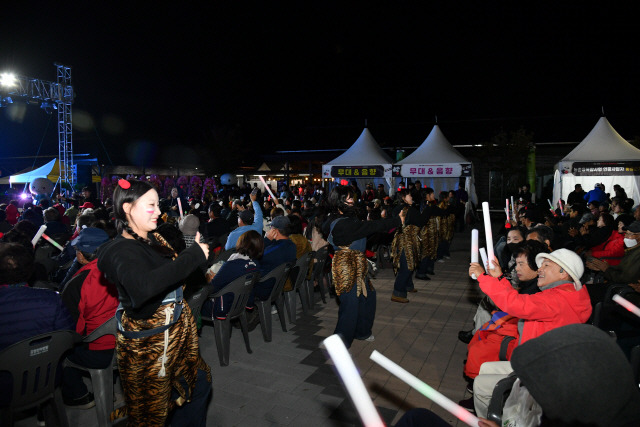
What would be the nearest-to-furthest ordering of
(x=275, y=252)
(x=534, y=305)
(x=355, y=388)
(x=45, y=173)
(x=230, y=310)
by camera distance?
(x=355, y=388)
(x=534, y=305)
(x=230, y=310)
(x=275, y=252)
(x=45, y=173)

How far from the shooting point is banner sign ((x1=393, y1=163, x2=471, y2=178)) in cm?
1252

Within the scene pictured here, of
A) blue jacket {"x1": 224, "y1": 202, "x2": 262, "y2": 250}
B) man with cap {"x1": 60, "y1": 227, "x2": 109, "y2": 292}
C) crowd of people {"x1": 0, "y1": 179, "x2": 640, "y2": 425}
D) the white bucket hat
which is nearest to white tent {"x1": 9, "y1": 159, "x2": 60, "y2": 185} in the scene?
crowd of people {"x1": 0, "y1": 179, "x2": 640, "y2": 425}

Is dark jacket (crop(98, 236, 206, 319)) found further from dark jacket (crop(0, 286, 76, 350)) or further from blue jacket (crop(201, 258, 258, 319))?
blue jacket (crop(201, 258, 258, 319))

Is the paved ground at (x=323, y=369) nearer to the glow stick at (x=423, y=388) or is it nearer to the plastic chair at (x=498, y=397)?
the plastic chair at (x=498, y=397)

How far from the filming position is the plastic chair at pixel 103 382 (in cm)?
319

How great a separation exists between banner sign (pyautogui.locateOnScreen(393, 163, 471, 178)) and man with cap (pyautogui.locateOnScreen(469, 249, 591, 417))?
994cm

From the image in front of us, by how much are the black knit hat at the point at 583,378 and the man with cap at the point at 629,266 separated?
4.05 meters

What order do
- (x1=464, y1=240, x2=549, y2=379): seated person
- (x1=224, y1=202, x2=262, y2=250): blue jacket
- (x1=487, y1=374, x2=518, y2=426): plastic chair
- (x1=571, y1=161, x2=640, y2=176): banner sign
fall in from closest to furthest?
(x1=487, y1=374, x2=518, y2=426): plastic chair → (x1=464, y1=240, x2=549, y2=379): seated person → (x1=224, y1=202, x2=262, y2=250): blue jacket → (x1=571, y1=161, x2=640, y2=176): banner sign

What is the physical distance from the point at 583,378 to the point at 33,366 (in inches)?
124

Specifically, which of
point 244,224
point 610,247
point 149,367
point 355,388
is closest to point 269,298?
point 244,224

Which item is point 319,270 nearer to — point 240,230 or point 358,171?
point 240,230

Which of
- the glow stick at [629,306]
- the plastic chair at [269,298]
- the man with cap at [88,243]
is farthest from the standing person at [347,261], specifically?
the glow stick at [629,306]

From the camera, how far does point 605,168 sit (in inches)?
436

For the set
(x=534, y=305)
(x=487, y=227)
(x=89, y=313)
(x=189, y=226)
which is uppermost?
(x=487, y=227)
